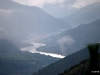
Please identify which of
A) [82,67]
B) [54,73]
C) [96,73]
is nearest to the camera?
[96,73]

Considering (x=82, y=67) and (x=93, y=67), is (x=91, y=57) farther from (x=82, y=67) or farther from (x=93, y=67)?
(x=82, y=67)

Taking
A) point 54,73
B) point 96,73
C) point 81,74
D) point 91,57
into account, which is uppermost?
point 54,73

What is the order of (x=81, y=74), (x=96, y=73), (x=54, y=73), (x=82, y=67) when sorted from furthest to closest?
(x=54, y=73)
(x=82, y=67)
(x=81, y=74)
(x=96, y=73)

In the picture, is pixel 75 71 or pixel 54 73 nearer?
pixel 75 71

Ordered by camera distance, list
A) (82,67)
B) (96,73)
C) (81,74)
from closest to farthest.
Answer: (96,73) < (81,74) < (82,67)

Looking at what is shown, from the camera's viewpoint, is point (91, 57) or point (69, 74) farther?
point (69, 74)

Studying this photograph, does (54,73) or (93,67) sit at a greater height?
(54,73)

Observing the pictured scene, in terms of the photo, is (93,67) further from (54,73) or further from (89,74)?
(54,73)

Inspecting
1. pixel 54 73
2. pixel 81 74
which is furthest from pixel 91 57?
pixel 54 73

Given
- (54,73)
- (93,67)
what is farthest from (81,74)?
(54,73)
